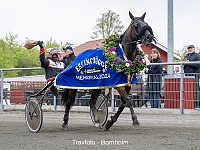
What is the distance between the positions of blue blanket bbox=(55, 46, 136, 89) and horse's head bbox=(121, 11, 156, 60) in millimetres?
189

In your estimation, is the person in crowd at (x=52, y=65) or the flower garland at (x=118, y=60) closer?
the flower garland at (x=118, y=60)

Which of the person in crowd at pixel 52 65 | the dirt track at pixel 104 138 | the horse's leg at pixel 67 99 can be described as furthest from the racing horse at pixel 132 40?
the person in crowd at pixel 52 65

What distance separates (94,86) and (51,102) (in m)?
6.66

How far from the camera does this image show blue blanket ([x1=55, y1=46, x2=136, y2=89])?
9.96 m

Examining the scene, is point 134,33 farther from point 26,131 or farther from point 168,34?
point 168,34

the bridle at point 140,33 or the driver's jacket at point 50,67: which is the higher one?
the bridle at point 140,33

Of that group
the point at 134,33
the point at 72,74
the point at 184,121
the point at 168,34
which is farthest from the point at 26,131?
the point at 168,34

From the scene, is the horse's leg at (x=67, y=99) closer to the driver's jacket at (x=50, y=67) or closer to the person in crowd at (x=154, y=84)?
the driver's jacket at (x=50, y=67)

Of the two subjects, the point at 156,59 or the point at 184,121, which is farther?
the point at 156,59

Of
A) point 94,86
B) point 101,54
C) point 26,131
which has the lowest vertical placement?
point 26,131

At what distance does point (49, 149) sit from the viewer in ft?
24.2

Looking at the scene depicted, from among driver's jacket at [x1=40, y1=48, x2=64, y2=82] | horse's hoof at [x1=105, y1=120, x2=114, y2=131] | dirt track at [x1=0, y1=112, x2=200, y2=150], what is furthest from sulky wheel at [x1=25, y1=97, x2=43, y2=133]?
horse's hoof at [x1=105, y1=120, x2=114, y2=131]

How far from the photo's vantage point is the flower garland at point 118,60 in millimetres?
9820

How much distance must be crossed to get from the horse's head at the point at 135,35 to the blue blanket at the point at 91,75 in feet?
0.62
